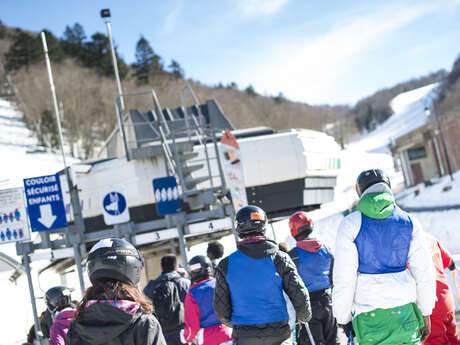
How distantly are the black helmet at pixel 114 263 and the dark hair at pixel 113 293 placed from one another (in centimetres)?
3

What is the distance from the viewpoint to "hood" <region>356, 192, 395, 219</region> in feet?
11.2

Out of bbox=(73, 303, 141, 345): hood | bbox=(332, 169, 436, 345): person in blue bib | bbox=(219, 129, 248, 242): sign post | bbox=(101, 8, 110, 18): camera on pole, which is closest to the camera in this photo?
bbox=(73, 303, 141, 345): hood

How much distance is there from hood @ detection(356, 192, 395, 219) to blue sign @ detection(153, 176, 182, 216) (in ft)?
21.7

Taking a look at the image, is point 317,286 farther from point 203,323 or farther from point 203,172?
point 203,172

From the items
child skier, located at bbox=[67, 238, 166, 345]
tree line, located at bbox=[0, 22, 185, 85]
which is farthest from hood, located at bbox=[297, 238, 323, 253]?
tree line, located at bbox=[0, 22, 185, 85]

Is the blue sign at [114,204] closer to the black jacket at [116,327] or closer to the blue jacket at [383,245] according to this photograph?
the blue jacket at [383,245]

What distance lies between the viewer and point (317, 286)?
5176 millimetres

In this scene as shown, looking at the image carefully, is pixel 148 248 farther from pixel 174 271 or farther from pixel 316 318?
pixel 316 318

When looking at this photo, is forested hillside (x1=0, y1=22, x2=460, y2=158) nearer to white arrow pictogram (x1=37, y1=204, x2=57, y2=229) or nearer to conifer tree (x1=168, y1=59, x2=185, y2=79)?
conifer tree (x1=168, y1=59, x2=185, y2=79)

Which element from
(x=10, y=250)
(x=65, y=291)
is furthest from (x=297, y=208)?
(x=10, y=250)

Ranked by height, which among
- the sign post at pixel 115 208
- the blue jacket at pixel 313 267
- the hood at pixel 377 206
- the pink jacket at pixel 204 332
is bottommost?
the pink jacket at pixel 204 332

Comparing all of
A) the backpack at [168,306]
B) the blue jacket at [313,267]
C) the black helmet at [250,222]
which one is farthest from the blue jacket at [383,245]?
the backpack at [168,306]

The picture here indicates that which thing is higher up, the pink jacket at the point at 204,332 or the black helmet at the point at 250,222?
the black helmet at the point at 250,222

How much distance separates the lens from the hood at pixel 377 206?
3412 mm
